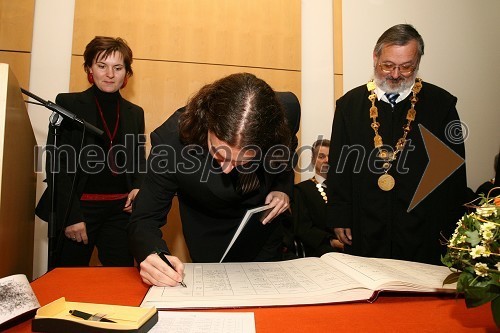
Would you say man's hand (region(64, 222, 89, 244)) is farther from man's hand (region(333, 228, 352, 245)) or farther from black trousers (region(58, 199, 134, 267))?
man's hand (region(333, 228, 352, 245))

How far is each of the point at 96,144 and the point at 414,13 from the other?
3108 mm

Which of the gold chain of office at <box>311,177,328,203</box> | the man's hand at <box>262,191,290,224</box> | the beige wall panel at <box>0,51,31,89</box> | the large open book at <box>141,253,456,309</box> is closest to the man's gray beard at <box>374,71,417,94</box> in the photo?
the man's hand at <box>262,191,290,224</box>

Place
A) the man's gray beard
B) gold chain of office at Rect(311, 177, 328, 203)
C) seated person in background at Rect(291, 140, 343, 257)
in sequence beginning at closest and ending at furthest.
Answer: the man's gray beard → seated person in background at Rect(291, 140, 343, 257) → gold chain of office at Rect(311, 177, 328, 203)

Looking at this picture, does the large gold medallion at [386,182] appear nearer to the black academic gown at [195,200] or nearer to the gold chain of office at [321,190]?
the black academic gown at [195,200]

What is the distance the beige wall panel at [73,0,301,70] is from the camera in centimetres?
319

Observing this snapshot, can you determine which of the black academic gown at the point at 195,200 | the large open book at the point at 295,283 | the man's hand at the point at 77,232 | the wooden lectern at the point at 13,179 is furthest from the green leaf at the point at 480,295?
the man's hand at the point at 77,232

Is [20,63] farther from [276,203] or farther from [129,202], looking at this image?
[276,203]

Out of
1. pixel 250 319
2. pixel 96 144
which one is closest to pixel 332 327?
pixel 250 319

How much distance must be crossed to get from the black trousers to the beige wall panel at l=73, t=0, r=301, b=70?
1494mm

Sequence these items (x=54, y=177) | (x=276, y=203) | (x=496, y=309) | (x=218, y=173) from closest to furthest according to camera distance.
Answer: (x=496, y=309), (x=218, y=173), (x=276, y=203), (x=54, y=177)

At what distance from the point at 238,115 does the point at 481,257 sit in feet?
2.24

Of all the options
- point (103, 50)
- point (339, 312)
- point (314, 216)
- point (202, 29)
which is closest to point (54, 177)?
point (103, 50)

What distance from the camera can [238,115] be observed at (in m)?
1.16

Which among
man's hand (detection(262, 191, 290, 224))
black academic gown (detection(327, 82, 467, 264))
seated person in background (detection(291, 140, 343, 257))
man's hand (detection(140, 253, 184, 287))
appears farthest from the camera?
seated person in background (detection(291, 140, 343, 257))
